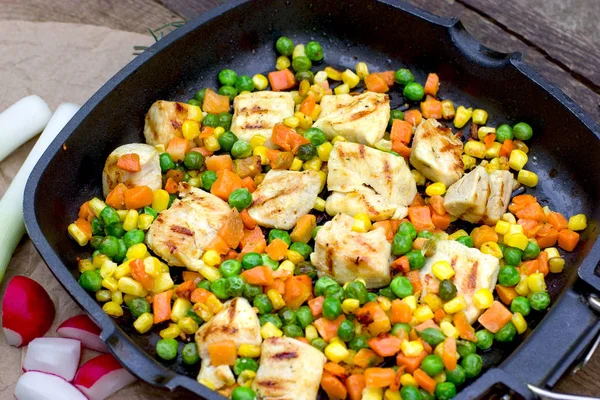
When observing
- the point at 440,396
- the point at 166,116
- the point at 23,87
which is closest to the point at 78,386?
the point at 166,116

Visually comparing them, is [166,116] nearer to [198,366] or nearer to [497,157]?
[198,366]

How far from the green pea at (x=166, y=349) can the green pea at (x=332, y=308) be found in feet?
2.97

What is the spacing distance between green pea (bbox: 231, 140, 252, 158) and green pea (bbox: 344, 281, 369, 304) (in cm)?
131

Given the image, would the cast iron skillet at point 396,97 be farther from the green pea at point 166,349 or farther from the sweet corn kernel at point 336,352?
the sweet corn kernel at point 336,352

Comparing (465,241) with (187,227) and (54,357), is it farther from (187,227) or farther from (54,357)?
(54,357)

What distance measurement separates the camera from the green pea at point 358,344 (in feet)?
15.3

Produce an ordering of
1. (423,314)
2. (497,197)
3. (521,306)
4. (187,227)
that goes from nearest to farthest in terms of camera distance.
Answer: (423,314)
(521,306)
(187,227)
(497,197)

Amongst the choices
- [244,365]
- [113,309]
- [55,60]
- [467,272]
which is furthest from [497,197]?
[55,60]

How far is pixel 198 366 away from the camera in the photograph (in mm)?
4773

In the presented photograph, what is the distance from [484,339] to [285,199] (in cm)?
151

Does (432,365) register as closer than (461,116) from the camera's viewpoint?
Yes

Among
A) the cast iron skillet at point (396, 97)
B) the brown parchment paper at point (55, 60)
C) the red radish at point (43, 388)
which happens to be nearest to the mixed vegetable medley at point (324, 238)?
the cast iron skillet at point (396, 97)

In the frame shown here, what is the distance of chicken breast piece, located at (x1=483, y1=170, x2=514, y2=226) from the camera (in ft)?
17.0

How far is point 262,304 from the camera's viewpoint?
480 centimetres
